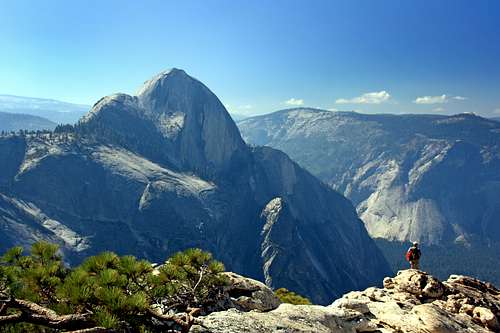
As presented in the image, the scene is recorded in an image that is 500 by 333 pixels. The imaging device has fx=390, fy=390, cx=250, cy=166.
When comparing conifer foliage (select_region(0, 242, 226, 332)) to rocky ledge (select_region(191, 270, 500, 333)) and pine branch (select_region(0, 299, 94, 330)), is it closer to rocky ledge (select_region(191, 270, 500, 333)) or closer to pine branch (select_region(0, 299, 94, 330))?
pine branch (select_region(0, 299, 94, 330))

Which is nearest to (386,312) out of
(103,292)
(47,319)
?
(103,292)

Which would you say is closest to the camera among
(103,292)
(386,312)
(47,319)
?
(47,319)

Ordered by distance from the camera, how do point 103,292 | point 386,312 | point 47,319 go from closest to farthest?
point 47,319
point 103,292
point 386,312

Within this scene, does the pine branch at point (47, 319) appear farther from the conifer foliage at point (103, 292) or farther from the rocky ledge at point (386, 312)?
the rocky ledge at point (386, 312)

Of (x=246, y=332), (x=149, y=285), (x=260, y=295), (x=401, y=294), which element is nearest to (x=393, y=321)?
(x=401, y=294)

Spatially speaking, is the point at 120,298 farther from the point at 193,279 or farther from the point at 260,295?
the point at 260,295

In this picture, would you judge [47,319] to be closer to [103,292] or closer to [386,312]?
[103,292]
